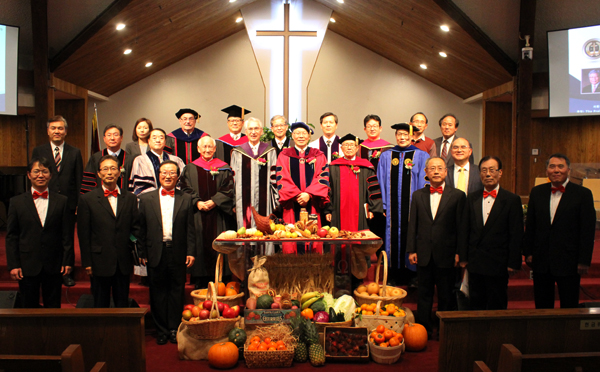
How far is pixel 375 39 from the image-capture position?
11562 mm

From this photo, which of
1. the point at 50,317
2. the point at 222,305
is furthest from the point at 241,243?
the point at 50,317

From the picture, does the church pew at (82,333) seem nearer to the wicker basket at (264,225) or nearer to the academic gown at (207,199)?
the wicker basket at (264,225)

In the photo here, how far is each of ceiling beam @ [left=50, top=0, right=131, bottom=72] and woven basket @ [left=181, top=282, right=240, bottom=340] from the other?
244 inches

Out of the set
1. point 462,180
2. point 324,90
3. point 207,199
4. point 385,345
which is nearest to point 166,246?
point 207,199

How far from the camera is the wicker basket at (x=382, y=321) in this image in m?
3.77

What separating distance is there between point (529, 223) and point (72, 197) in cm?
422

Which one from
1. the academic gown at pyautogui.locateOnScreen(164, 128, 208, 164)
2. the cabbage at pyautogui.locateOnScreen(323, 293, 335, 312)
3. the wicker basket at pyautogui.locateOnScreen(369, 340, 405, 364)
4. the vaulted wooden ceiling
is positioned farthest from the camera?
the vaulted wooden ceiling

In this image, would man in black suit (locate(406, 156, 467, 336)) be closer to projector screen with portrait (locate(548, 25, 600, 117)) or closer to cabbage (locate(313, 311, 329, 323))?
cabbage (locate(313, 311, 329, 323))

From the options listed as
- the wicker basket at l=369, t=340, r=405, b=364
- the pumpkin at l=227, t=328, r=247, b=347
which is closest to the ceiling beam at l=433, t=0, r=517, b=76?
the wicker basket at l=369, t=340, r=405, b=364

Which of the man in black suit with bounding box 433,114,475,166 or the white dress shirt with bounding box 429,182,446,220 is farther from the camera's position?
the man in black suit with bounding box 433,114,475,166

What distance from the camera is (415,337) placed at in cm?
381

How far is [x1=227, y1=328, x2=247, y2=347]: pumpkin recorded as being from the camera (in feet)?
12.1


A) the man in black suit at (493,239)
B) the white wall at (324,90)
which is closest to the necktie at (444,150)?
the man in black suit at (493,239)

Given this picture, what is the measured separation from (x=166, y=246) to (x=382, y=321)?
1867 mm
